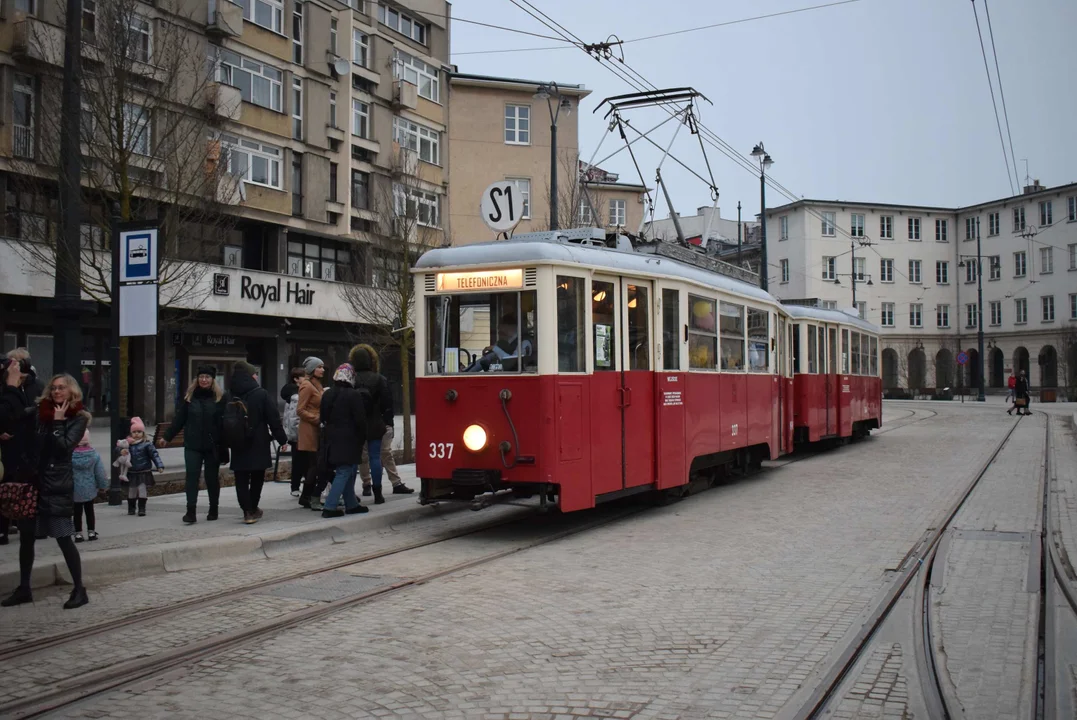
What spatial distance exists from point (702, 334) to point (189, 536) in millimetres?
6943

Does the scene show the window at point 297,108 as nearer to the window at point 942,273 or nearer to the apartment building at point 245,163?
the apartment building at point 245,163

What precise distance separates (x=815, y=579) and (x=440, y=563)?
10.9 feet

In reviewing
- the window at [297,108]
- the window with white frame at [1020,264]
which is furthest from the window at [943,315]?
the window at [297,108]

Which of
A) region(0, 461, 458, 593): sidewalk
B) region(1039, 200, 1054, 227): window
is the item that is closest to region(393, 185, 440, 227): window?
region(0, 461, 458, 593): sidewalk

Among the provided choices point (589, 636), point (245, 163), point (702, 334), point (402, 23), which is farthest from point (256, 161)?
point (589, 636)

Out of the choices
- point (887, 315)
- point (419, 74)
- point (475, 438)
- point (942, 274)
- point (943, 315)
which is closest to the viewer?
point (475, 438)

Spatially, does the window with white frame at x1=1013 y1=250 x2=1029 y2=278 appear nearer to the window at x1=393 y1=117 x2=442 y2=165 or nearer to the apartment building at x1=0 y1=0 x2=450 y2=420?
the apartment building at x1=0 y1=0 x2=450 y2=420

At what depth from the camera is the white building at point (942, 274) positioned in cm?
7044

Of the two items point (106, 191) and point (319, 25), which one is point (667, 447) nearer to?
point (106, 191)

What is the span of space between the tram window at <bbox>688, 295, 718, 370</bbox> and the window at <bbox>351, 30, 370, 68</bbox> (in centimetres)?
2735

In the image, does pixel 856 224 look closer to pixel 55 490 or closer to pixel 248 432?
pixel 248 432

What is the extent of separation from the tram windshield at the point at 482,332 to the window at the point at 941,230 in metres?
74.0

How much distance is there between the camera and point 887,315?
247ft

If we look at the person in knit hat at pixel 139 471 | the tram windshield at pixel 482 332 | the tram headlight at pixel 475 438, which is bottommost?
the person in knit hat at pixel 139 471
